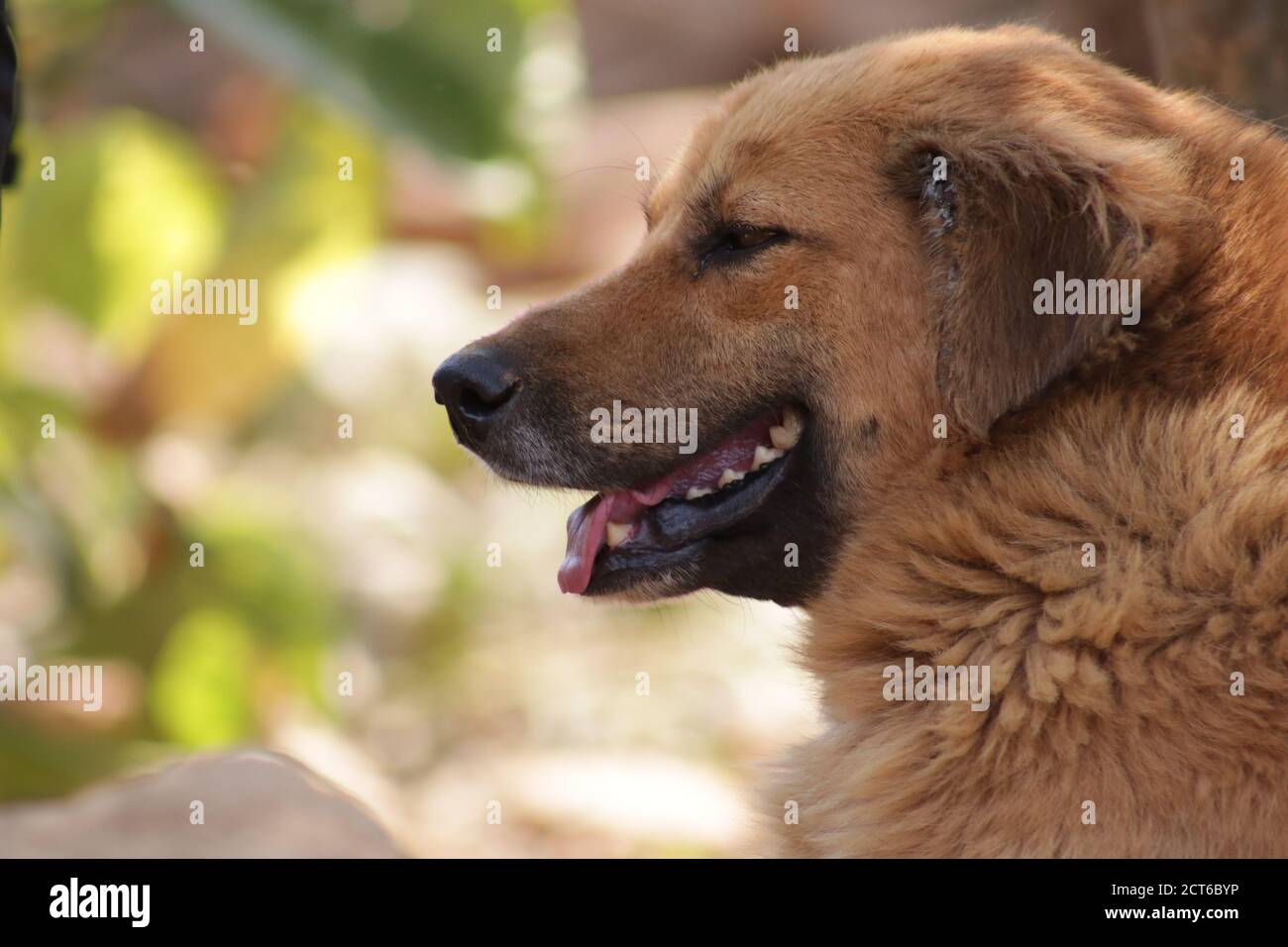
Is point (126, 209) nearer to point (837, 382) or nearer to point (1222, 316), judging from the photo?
point (837, 382)

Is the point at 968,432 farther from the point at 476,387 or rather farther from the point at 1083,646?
the point at 476,387

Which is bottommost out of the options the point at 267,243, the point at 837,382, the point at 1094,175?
the point at 837,382

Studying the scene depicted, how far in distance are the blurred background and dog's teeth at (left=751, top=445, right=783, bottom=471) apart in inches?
71.6

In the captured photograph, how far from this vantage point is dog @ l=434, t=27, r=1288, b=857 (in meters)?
2.59

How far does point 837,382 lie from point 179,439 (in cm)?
534

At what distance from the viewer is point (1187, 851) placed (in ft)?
8.07

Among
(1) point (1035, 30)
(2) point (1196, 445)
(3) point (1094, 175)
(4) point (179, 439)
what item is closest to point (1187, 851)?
(2) point (1196, 445)

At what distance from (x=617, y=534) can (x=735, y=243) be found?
708mm

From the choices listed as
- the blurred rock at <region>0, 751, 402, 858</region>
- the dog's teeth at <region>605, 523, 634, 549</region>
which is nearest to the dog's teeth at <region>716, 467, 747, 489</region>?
the dog's teeth at <region>605, 523, 634, 549</region>

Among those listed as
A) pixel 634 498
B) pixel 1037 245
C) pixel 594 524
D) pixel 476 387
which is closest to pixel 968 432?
pixel 1037 245

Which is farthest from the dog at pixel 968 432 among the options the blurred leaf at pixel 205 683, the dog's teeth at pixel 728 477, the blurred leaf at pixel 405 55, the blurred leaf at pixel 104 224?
the blurred leaf at pixel 104 224

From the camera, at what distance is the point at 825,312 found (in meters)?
3.05

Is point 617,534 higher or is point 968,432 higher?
point 968,432

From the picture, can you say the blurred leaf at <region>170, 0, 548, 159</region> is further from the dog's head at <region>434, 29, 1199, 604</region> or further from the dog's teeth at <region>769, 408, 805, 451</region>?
the dog's teeth at <region>769, 408, 805, 451</region>
